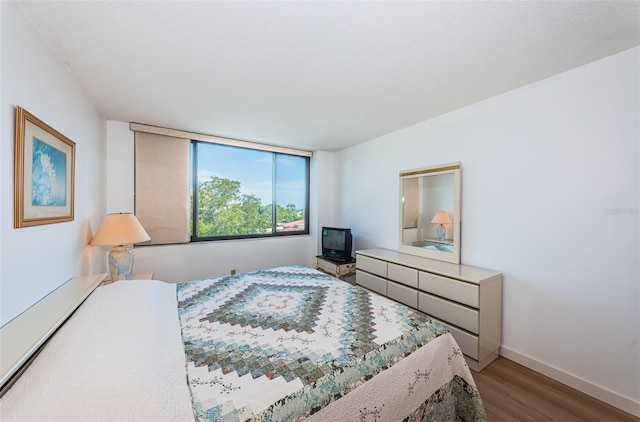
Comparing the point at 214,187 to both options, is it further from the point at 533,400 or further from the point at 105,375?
the point at 533,400

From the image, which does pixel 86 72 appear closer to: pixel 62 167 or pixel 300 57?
pixel 62 167

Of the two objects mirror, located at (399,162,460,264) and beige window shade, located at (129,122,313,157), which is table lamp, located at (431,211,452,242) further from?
beige window shade, located at (129,122,313,157)

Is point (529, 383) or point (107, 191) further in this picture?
point (107, 191)

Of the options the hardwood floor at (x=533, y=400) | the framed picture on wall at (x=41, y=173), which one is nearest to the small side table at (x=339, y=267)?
the hardwood floor at (x=533, y=400)

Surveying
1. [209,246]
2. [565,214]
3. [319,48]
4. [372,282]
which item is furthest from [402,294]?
[209,246]

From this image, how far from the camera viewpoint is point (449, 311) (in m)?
2.27

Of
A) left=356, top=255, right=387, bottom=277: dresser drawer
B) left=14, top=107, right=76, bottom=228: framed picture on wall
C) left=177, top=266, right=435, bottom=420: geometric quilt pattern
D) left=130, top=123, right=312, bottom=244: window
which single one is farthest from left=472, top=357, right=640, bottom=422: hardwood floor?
left=130, top=123, right=312, bottom=244: window

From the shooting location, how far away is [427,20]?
1.36 metres

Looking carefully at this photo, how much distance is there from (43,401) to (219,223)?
10.1 ft

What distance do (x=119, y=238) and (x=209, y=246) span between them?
1.31 metres

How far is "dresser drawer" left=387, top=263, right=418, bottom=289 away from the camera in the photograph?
8.50 feet

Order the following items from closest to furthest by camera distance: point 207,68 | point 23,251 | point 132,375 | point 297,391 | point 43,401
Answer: point 43,401
point 132,375
point 297,391
point 23,251
point 207,68

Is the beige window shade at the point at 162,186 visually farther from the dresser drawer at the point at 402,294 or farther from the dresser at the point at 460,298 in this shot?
the dresser at the point at 460,298

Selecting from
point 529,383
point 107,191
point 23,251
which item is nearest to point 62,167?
point 23,251
